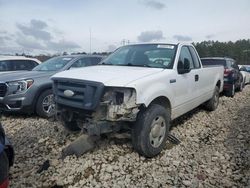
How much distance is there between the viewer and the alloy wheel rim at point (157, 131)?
15.8 feet

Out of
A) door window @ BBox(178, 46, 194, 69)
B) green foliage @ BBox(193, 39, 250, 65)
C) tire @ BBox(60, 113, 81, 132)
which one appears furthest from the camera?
green foliage @ BBox(193, 39, 250, 65)

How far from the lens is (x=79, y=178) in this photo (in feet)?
13.8

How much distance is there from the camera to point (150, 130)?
4.71m

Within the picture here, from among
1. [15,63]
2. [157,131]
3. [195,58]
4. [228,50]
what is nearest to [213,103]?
[195,58]

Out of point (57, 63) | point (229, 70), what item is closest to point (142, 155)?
point (57, 63)

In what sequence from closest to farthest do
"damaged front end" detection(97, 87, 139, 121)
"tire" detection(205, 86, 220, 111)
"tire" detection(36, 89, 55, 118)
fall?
"damaged front end" detection(97, 87, 139, 121)
"tire" detection(36, 89, 55, 118)
"tire" detection(205, 86, 220, 111)

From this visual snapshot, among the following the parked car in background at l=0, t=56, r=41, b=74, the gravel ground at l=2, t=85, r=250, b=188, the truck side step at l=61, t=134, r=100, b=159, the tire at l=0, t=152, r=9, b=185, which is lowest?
the gravel ground at l=2, t=85, r=250, b=188

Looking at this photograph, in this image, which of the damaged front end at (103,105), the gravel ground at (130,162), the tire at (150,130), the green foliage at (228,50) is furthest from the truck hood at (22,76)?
the green foliage at (228,50)

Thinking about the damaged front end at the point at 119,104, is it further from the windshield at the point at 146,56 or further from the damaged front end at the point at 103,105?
the windshield at the point at 146,56

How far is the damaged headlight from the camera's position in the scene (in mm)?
4359

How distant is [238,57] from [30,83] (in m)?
64.6

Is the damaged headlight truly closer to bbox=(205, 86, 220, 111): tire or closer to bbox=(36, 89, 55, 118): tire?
bbox=(36, 89, 55, 118): tire

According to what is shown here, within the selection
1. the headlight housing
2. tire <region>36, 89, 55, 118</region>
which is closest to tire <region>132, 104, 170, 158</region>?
tire <region>36, 89, 55, 118</region>

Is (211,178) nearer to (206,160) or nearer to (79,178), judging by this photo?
(206,160)
